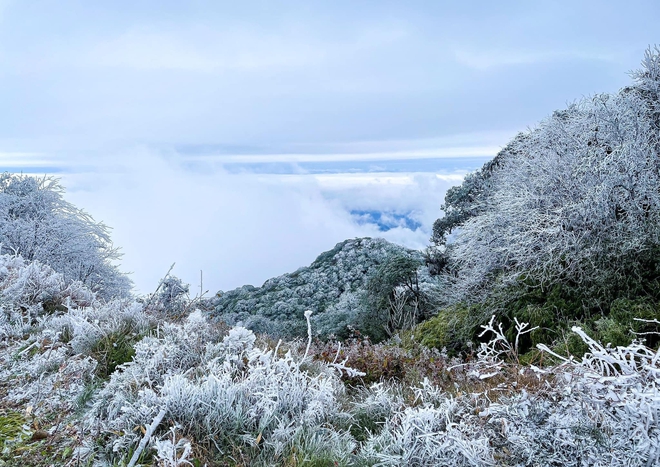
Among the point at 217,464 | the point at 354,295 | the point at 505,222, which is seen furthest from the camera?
the point at 354,295

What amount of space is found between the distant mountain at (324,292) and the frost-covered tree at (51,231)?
381cm

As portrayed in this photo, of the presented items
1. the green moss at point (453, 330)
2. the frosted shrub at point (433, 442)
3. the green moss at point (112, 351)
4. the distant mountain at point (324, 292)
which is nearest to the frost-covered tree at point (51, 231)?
the distant mountain at point (324, 292)

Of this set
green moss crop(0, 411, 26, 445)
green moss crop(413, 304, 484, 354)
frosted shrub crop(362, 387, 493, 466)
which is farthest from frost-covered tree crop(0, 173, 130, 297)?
frosted shrub crop(362, 387, 493, 466)

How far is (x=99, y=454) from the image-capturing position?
2.73 meters

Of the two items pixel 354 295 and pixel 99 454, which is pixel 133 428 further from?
pixel 354 295

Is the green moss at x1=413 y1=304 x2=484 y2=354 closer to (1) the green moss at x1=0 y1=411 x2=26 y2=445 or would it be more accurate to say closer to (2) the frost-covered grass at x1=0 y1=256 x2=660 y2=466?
Answer: (2) the frost-covered grass at x1=0 y1=256 x2=660 y2=466

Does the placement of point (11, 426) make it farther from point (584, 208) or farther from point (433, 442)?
point (584, 208)

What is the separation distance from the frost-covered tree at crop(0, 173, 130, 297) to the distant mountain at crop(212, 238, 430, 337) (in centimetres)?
381

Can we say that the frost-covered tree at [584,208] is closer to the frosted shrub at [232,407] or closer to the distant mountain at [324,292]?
the distant mountain at [324,292]

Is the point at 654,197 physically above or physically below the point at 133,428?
above

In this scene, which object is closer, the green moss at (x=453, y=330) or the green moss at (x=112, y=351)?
the green moss at (x=112, y=351)

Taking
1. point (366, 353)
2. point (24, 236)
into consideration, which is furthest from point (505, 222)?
point (24, 236)

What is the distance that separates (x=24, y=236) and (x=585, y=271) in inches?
497

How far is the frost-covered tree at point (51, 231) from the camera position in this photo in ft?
41.8
